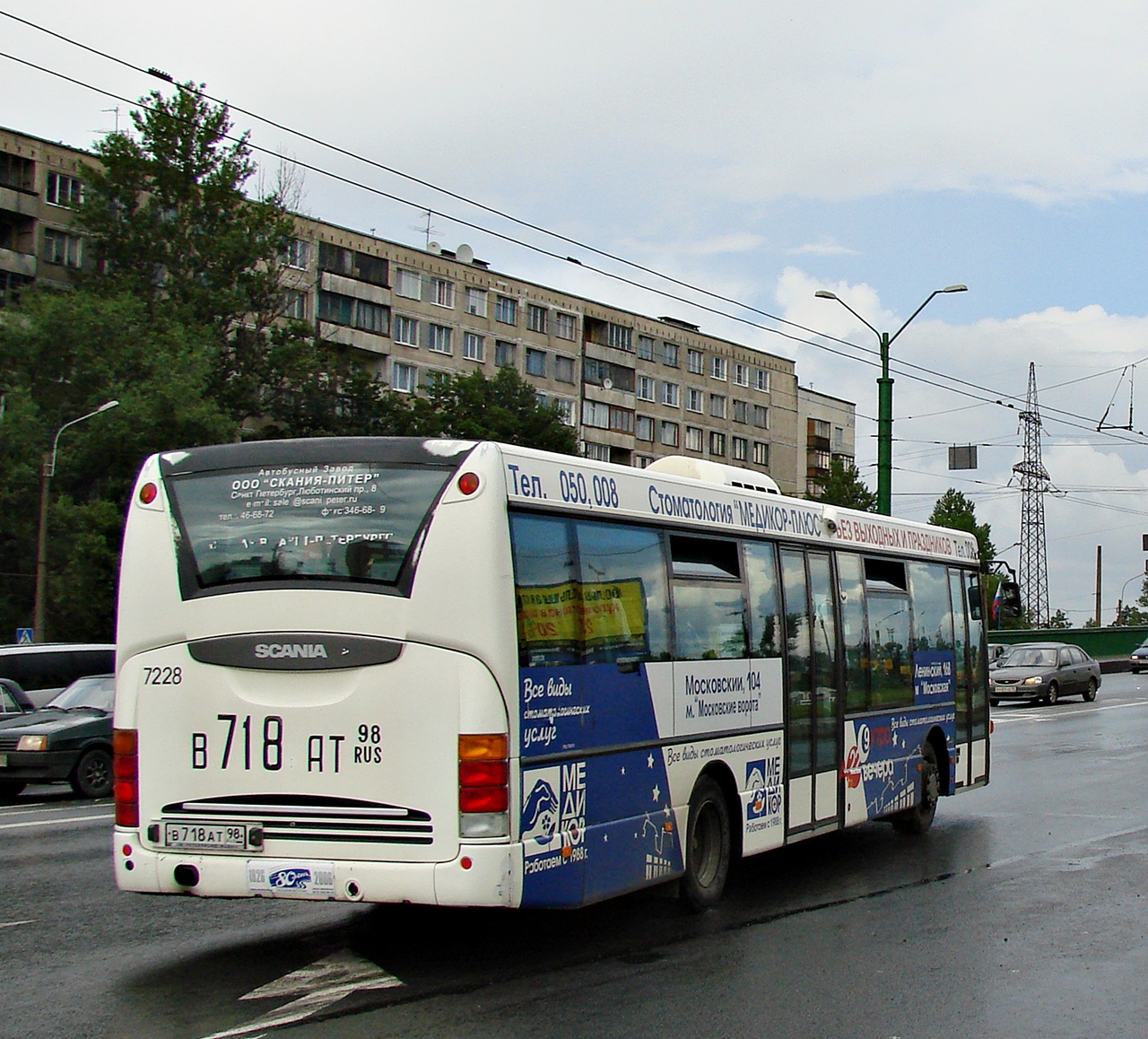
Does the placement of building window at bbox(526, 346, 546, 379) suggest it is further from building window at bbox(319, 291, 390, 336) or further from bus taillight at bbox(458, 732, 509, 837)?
bus taillight at bbox(458, 732, 509, 837)

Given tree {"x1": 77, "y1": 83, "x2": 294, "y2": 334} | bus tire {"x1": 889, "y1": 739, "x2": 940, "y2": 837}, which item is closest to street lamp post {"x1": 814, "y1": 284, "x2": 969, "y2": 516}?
bus tire {"x1": 889, "y1": 739, "x2": 940, "y2": 837}

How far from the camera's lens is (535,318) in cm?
7925

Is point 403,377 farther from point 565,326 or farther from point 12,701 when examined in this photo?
point 12,701

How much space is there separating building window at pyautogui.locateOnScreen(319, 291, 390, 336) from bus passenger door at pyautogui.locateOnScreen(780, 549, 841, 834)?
5731 centimetres

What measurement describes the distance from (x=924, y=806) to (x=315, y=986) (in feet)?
24.4

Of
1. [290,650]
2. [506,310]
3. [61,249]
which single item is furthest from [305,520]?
[506,310]

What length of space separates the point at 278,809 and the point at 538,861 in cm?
126

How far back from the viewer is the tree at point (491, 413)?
61688mm

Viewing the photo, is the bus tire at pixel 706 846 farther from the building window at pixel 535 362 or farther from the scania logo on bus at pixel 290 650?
the building window at pixel 535 362

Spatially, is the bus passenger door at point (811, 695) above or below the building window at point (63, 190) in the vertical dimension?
below

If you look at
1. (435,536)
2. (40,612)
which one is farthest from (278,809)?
(40,612)

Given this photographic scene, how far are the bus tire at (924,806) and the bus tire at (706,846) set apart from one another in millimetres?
3876

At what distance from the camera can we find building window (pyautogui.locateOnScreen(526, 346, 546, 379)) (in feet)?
257

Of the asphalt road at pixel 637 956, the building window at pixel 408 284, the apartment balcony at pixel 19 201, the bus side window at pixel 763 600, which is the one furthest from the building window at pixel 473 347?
the bus side window at pixel 763 600
